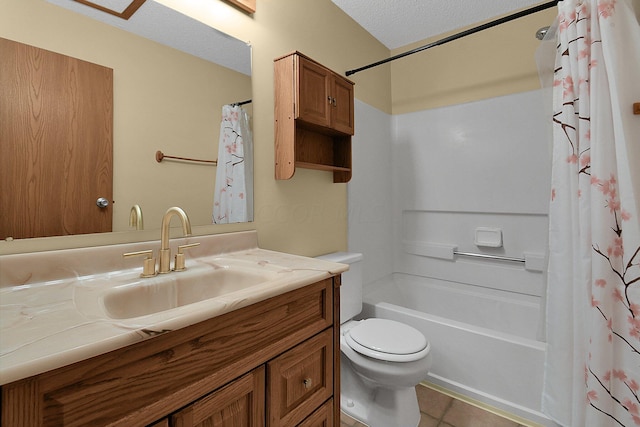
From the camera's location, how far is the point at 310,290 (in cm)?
90

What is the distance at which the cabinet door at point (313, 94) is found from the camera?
54.5 inches

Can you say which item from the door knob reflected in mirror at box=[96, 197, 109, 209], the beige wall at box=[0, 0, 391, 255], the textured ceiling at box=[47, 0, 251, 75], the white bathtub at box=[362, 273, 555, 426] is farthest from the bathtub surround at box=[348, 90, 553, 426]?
the door knob reflected in mirror at box=[96, 197, 109, 209]

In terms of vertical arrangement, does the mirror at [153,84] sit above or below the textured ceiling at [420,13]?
below

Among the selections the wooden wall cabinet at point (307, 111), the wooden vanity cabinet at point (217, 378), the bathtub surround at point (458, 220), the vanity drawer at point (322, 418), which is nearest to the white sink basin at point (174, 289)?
the wooden vanity cabinet at point (217, 378)

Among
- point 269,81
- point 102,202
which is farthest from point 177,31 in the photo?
point 102,202

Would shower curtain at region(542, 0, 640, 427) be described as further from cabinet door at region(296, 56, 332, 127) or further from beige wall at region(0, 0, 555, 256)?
cabinet door at region(296, 56, 332, 127)

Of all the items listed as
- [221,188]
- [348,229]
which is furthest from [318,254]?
[221,188]

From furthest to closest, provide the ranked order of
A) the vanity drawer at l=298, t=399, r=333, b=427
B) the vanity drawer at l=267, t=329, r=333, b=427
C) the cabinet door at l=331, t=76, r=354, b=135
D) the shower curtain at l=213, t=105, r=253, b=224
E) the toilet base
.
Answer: the cabinet door at l=331, t=76, r=354, b=135 → the toilet base → the shower curtain at l=213, t=105, r=253, b=224 → the vanity drawer at l=298, t=399, r=333, b=427 → the vanity drawer at l=267, t=329, r=333, b=427

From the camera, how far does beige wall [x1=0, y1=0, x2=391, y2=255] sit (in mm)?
845

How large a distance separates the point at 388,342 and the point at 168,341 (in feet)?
3.38

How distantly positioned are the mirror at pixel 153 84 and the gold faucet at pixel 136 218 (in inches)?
0.5

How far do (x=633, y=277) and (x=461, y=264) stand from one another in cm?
121

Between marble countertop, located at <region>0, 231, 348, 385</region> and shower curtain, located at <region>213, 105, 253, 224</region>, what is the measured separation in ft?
0.40

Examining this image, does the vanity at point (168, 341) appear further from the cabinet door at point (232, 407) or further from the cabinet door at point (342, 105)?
the cabinet door at point (342, 105)
